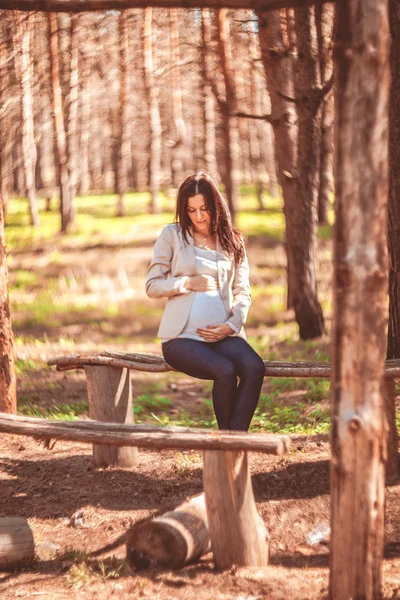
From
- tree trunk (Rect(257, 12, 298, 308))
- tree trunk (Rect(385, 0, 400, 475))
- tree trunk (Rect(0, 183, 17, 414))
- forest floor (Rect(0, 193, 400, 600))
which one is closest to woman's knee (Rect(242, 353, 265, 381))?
forest floor (Rect(0, 193, 400, 600))

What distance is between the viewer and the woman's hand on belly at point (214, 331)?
4859 millimetres

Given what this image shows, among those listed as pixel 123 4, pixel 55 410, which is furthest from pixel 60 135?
pixel 123 4

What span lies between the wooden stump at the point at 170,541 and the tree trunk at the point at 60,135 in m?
Answer: 14.3

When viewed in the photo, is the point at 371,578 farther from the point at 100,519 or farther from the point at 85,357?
the point at 85,357

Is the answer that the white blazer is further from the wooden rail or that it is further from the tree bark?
the tree bark

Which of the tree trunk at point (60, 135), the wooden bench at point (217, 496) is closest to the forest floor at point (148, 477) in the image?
the wooden bench at point (217, 496)

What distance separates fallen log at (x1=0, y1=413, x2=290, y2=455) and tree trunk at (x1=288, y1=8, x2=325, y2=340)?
6060 millimetres

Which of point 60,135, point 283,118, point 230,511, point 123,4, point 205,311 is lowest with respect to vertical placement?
point 230,511

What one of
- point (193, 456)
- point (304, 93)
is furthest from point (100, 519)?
point (304, 93)

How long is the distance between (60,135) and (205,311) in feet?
58.5

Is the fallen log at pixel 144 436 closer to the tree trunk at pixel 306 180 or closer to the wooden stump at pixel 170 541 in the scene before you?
the wooden stump at pixel 170 541

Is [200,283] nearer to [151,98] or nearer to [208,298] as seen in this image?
[208,298]

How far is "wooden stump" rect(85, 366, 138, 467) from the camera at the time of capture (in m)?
5.62

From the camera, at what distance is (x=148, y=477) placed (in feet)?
18.2
